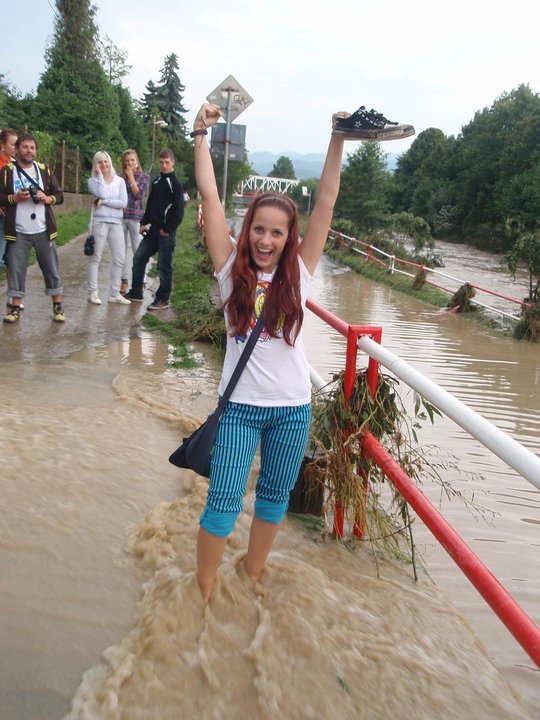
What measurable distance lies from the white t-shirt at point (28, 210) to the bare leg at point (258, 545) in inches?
196

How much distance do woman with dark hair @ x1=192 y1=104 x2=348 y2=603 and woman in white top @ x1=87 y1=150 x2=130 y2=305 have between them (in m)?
5.45

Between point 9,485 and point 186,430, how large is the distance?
146 centimetres

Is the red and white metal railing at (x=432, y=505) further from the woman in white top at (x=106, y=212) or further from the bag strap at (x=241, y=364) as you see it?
the woman in white top at (x=106, y=212)

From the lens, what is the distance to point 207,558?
2523mm

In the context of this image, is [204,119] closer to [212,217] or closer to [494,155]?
[212,217]

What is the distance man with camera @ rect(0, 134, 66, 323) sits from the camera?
21.3 ft

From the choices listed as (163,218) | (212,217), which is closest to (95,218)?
(163,218)

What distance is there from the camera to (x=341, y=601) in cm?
269

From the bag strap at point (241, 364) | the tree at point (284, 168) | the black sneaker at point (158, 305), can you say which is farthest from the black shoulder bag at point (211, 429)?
the tree at point (284, 168)

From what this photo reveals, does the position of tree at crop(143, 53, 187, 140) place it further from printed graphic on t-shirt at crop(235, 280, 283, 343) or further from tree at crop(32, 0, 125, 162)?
printed graphic on t-shirt at crop(235, 280, 283, 343)

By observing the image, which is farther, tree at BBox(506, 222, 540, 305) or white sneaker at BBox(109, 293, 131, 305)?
tree at BBox(506, 222, 540, 305)

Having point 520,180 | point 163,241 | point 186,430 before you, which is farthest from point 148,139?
point 186,430

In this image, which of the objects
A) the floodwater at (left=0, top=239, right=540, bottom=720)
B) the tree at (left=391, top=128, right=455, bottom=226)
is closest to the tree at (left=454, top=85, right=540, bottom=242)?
the tree at (left=391, top=128, right=455, bottom=226)

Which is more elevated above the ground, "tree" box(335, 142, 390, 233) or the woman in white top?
"tree" box(335, 142, 390, 233)
